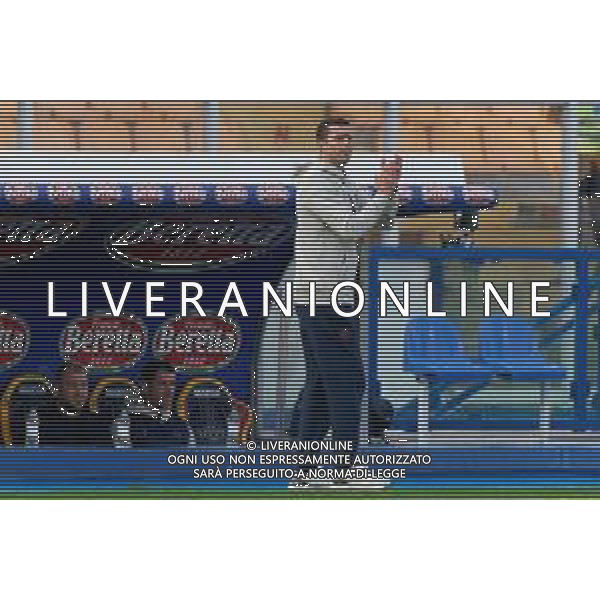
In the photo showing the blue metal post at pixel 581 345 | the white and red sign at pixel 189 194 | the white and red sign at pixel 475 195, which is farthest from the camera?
the blue metal post at pixel 581 345

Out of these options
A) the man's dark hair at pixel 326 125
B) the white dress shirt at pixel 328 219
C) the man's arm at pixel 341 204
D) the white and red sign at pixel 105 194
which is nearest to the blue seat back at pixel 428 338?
the white dress shirt at pixel 328 219

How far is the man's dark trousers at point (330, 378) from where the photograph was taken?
47.7 ft

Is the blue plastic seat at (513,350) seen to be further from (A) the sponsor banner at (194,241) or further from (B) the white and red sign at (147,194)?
(B) the white and red sign at (147,194)

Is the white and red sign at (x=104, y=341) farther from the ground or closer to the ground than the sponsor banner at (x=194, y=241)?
closer to the ground

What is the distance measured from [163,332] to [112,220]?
2.48 ft

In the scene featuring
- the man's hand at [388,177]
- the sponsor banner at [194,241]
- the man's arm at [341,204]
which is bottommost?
the sponsor banner at [194,241]

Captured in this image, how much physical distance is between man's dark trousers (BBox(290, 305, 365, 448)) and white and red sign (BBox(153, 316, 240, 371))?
0.46 meters

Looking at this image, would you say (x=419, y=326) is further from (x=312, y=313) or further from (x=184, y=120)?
(x=184, y=120)

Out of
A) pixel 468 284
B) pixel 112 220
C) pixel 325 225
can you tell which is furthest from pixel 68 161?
pixel 468 284

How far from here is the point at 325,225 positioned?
14539 millimetres

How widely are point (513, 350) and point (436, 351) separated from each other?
0.48 m

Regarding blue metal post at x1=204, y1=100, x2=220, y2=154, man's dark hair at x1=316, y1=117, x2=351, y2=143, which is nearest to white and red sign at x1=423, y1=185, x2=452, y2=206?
man's dark hair at x1=316, y1=117, x2=351, y2=143

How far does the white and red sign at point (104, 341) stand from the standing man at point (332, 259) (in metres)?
1.02

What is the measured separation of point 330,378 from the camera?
574 inches
